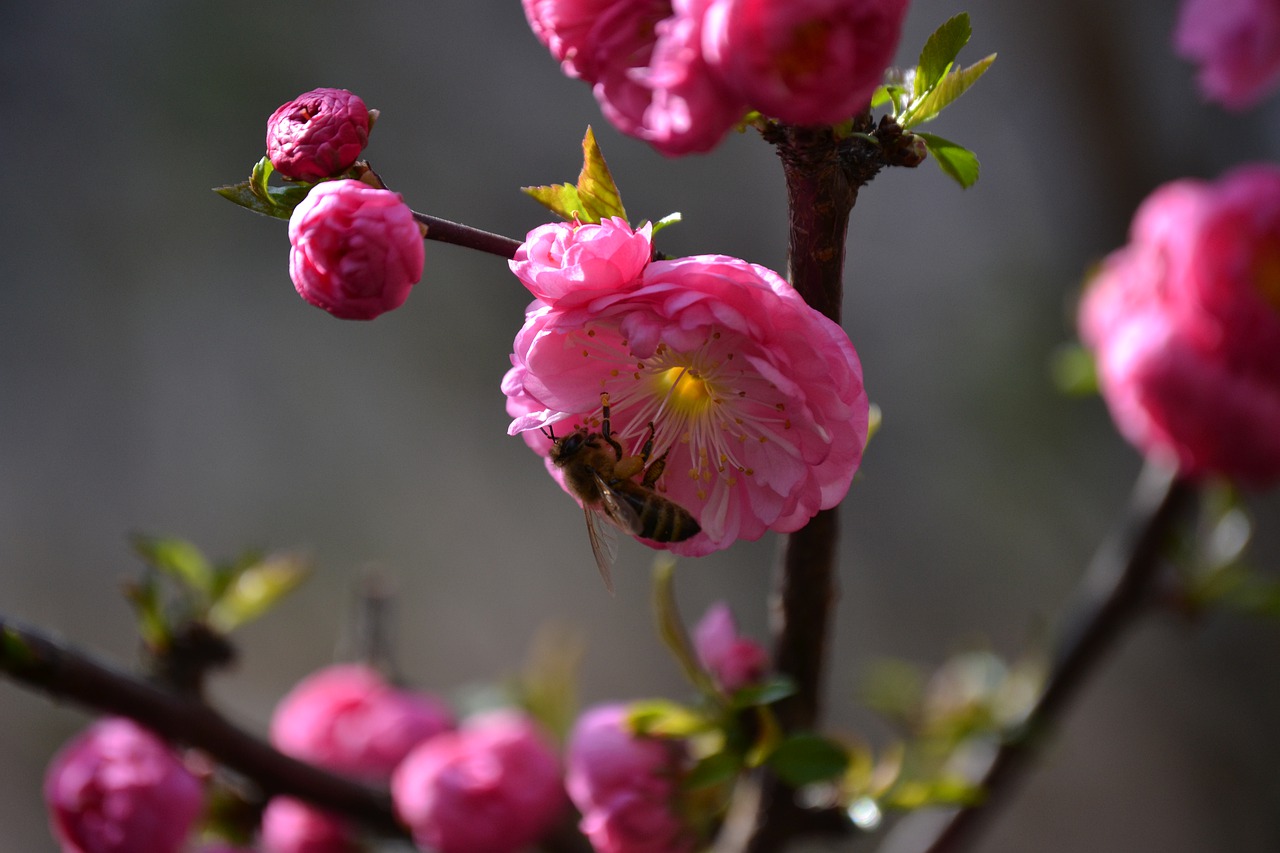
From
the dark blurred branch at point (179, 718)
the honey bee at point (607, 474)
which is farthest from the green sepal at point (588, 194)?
the dark blurred branch at point (179, 718)

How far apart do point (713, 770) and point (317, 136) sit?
349 mm

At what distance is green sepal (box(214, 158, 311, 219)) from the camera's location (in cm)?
37

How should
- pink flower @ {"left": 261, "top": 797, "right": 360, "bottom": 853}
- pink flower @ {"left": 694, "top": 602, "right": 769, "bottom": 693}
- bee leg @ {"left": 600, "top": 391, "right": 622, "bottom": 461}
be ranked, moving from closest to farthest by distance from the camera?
bee leg @ {"left": 600, "top": 391, "right": 622, "bottom": 461}
pink flower @ {"left": 694, "top": 602, "right": 769, "bottom": 693}
pink flower @ {"left": 261, "top": 797, "right": 360, "bottom": 853}

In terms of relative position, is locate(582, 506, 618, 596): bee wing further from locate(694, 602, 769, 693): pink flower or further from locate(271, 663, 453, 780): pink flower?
locate(271, 663, 453, 780): pink flower

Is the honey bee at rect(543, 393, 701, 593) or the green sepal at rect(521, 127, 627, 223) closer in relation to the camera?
the green sepal at rect(521, 127, 627, 223)

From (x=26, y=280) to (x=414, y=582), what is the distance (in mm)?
861

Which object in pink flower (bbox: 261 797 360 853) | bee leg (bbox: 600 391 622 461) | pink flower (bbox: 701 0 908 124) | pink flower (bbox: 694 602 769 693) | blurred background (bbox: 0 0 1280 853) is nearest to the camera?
pink flower (bbox: 701 0 908 124)

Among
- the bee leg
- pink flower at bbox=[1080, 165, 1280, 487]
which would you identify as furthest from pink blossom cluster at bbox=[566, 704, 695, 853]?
pink flower at bbox=[1080, 165, 1280, 487]

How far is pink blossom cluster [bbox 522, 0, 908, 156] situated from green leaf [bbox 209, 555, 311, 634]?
17.5 inches

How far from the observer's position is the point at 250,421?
1.75 meters

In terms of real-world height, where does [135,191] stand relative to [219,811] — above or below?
above

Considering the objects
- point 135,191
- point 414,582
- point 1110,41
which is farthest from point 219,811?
point 1110,41

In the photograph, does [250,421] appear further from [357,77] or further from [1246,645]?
[1246,645]

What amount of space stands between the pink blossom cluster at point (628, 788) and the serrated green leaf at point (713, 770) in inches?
1.7
